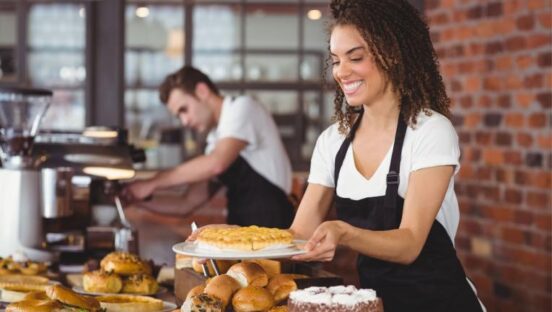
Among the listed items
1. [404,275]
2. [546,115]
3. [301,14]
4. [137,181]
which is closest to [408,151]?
[404,275]

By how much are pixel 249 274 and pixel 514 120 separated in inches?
92.8

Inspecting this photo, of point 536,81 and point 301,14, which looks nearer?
point 536,81

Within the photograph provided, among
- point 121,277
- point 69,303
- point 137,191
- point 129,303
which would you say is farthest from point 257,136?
point 69,303

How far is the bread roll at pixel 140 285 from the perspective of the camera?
315 cm

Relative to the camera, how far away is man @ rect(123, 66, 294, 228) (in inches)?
192

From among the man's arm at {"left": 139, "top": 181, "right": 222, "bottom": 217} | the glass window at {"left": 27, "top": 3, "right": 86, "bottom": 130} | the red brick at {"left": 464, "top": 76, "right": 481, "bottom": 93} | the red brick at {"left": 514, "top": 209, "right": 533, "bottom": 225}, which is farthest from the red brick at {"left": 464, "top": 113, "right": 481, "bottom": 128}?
the glass window at {"left": 27, "top": 3, "right": 86, "bottom": 130}

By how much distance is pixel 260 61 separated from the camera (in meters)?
6.93

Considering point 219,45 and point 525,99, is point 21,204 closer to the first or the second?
point 525,99

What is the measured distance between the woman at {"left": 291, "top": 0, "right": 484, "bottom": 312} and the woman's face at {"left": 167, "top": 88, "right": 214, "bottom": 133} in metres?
2.29

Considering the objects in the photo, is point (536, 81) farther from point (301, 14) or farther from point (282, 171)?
point (301, 14)

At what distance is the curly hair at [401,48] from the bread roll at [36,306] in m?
0.94

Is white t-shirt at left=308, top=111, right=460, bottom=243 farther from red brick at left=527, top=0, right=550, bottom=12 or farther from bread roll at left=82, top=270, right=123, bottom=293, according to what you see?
red brick at left=527, top=0, right=550, bottom=12

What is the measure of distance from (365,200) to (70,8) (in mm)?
4767

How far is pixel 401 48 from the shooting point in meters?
2.69
